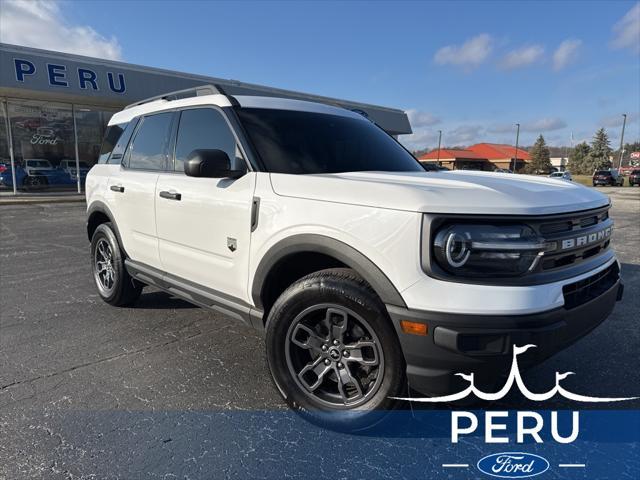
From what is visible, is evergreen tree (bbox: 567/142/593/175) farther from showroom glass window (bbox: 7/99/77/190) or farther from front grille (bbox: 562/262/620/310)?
front grille (bbox: 562/262/620/310)

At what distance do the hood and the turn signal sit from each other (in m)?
0.53

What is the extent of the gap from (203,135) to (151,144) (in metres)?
0.87

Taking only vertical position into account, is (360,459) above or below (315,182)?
below

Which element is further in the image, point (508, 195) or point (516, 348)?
point (508, 195)

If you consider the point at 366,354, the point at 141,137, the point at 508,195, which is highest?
the point at 141,137

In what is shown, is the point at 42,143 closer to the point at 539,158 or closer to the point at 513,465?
the point at 513,465

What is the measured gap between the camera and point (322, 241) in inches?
96.5

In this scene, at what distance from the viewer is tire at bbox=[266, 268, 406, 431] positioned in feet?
7.54

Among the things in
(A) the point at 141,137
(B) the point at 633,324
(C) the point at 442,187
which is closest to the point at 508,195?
(C) the point at 442,187

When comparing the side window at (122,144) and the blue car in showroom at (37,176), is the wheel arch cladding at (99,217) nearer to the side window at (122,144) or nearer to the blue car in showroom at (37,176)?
the side window at (122,144)

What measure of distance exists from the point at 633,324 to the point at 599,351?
0.88 m

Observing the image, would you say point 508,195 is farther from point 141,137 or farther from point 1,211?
point 1,211

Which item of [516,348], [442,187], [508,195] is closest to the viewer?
[516,348]

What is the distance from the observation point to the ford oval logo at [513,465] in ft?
7.29
